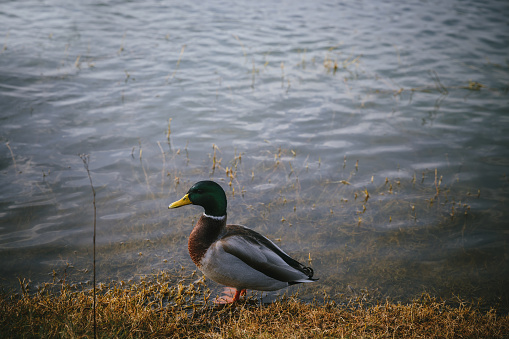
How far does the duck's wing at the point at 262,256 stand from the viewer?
3.74 m

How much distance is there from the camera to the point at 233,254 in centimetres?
375

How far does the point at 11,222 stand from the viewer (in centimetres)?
496

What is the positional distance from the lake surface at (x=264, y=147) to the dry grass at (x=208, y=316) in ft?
1.11

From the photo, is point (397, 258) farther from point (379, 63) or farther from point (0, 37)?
point (0, 37)

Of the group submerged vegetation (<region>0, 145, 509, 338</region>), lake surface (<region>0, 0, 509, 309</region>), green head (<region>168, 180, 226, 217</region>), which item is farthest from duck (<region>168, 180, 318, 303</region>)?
lake surface (<region>0, 0, 509, 309</region>)

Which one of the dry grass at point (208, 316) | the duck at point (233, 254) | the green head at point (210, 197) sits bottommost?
the dry grass at point (208, 316)

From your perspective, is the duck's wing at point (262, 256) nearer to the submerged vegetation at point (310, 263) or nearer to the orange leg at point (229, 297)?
Result: the submerged vegetation at point (310, 263)

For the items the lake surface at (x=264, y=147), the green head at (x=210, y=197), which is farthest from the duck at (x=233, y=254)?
the lake surface at (x=264, y=147)

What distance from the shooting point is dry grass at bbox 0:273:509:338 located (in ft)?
10.7

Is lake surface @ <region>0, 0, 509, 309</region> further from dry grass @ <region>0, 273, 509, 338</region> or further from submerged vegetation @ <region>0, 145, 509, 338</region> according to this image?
dry grass @ <region>0, 273, 509, 338</region>

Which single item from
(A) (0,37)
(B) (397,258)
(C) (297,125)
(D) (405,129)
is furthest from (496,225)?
(A) (0,37)

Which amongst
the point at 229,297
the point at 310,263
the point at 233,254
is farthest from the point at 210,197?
the point at 310,263

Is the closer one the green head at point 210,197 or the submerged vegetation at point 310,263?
the submerged vegetation at point 310,263

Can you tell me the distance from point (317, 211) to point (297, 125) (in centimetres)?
270
